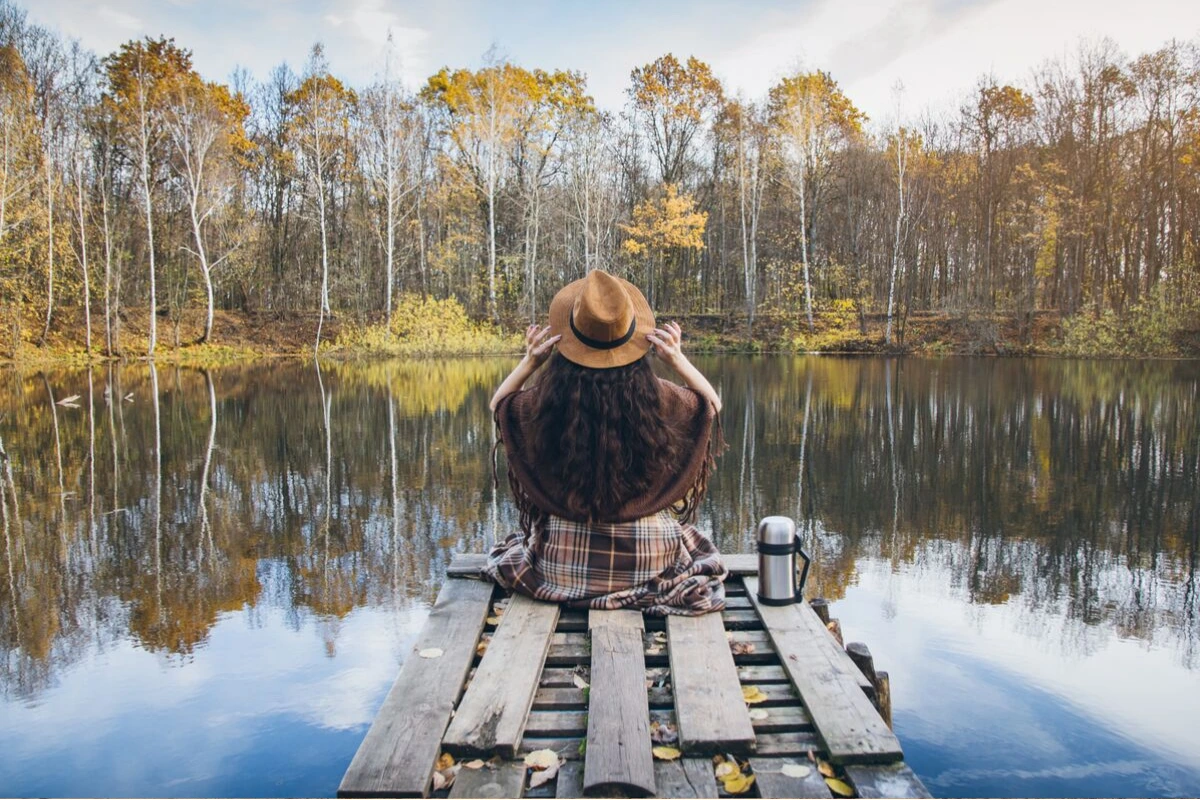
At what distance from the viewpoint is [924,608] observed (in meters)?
5.55

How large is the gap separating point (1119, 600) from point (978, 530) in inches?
69.0

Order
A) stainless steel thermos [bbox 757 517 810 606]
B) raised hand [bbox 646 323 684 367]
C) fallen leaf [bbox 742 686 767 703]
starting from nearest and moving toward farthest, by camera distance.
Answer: fallen leaf [bbox 742 686 767 703] → raised hand [bbox 646 323 684 367] → stainless steel thermos [bbox 757 517 810 606]

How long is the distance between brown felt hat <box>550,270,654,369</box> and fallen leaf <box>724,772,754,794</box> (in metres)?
1.82

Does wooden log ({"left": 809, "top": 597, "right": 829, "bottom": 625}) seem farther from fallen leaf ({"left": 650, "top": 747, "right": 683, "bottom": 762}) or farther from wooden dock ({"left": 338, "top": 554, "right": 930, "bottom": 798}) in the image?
fallen leaf ({"left": 650, "top": 747, "right": 683, "bottom": 762})

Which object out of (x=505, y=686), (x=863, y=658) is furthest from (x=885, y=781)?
(x=505, y=686)

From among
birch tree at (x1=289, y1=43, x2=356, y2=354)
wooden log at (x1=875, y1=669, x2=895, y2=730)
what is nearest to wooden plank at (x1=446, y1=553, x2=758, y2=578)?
wooden log at (x1=875, y1=669, x2=895, y2=730)

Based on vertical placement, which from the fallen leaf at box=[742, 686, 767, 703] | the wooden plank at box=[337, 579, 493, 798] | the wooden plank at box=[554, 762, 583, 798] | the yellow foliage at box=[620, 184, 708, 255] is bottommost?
the wooden plank at box=[554, 762, 583, 798]

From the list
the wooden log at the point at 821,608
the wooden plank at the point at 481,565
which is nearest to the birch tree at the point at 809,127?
the wooden plank at the point at 481,565

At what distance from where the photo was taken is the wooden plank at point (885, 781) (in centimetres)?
253

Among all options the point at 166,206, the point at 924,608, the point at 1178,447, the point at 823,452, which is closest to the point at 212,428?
the point at 823,452

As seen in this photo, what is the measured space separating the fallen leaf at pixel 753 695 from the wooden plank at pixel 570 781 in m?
0.76

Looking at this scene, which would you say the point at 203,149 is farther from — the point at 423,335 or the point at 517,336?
the point at 517,336

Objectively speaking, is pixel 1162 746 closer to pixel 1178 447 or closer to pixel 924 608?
pixel 924 608

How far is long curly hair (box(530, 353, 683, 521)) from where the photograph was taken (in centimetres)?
379
